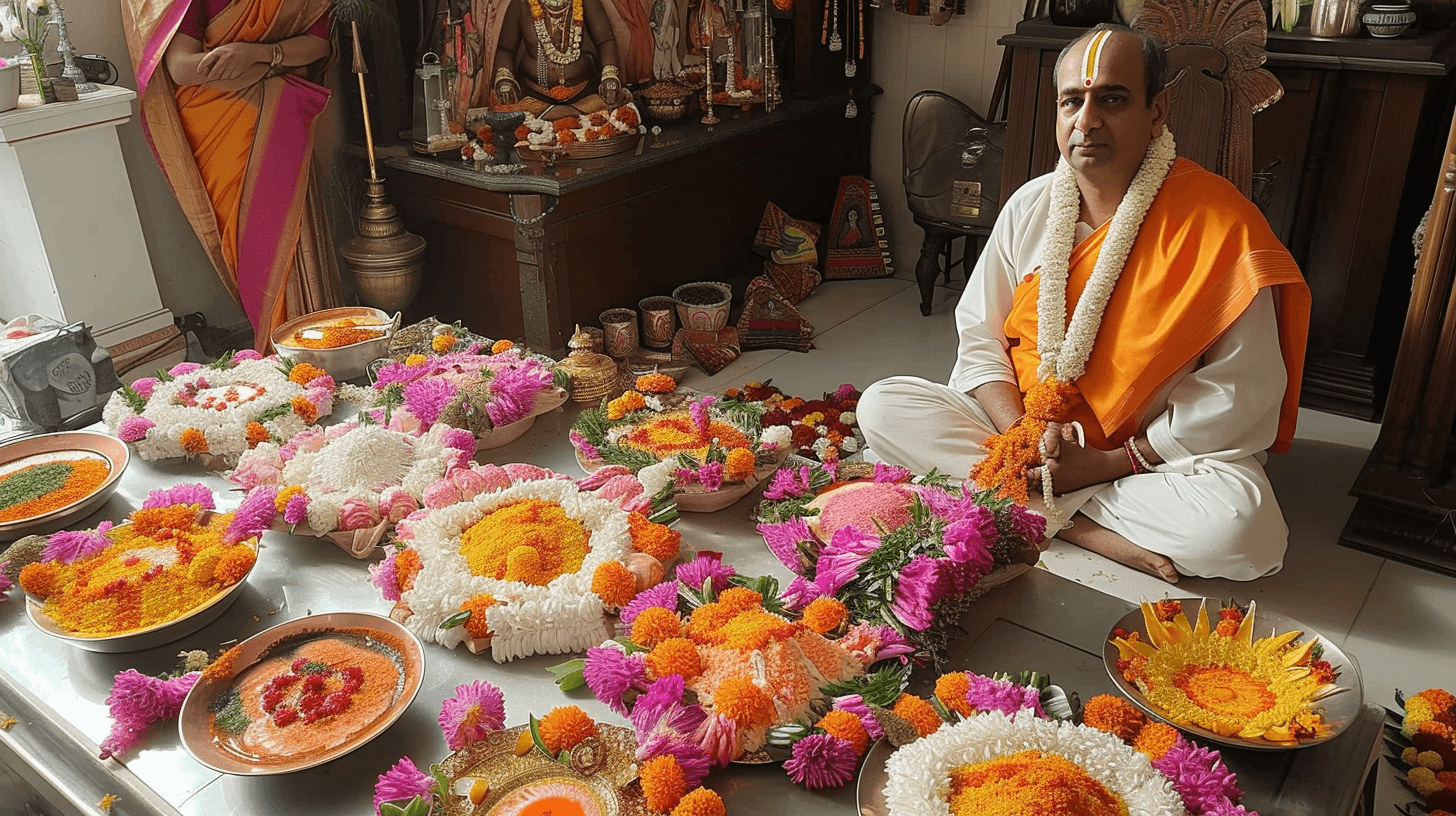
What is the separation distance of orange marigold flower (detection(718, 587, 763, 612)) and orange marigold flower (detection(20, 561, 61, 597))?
1127mm

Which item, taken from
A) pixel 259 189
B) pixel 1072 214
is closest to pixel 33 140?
pixel 259 189

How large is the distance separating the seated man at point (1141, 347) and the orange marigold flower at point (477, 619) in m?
1.48

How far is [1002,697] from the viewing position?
152cm

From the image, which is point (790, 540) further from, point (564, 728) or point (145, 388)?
point (145, 388)

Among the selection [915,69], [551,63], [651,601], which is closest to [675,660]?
[651,601]

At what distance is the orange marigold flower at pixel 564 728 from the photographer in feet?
4.88

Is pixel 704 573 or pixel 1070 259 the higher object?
pixel 1070 259

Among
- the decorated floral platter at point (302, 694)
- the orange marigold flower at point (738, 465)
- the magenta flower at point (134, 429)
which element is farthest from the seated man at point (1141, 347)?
the magenta flower at point (134, 429)

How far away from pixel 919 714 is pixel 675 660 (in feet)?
1.16

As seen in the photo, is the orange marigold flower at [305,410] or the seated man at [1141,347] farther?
the seated man at [1141,347]

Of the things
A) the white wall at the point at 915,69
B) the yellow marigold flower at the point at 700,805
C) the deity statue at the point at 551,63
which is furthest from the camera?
the white wall at the point at 915,69

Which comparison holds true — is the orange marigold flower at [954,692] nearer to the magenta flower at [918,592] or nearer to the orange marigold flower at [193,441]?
the magenta flower at [918,592]

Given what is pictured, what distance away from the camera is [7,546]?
2037 millimetres

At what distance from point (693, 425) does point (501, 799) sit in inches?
41.1
